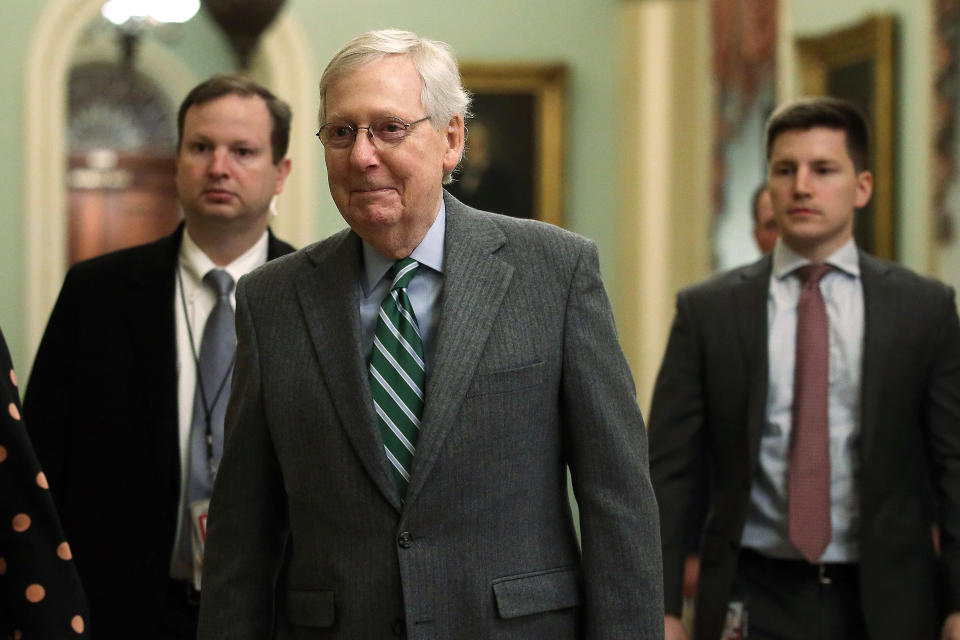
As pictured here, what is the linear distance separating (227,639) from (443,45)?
1.18 m

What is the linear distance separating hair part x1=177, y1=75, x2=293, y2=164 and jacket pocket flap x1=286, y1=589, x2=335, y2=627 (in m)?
1.61

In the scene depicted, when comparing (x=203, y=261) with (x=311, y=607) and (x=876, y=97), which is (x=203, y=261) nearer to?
(x=311, y=607)

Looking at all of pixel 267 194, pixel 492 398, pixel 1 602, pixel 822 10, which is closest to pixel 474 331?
pixel 492 398

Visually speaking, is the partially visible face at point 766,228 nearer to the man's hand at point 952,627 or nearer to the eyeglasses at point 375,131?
the man's hand at point 952,627

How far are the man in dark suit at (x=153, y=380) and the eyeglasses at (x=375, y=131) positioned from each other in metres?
1.22

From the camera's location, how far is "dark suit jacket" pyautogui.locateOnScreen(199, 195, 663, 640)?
2.74 metres

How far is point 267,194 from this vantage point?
159 inches

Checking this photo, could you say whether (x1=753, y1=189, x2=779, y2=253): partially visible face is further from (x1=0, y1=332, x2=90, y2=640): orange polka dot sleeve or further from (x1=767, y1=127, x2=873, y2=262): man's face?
(x1=0, y1=332, x2=90, y2=640): orange polka dot sleeve

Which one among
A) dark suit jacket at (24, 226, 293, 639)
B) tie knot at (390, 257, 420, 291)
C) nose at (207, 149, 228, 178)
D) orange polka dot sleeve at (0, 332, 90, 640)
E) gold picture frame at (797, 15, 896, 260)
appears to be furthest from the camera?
gold picture frame at (797, 15, 896, 260)

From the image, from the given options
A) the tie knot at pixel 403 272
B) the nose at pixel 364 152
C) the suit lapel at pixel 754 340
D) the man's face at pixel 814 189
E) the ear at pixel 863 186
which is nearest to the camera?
the nose at pixel 364 152

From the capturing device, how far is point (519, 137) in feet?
41.1

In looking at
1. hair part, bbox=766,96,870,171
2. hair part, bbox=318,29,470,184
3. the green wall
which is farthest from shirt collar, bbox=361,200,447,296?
the green wall

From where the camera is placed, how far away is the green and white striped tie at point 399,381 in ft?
9.11

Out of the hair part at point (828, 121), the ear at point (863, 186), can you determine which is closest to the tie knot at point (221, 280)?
the hair part at point (828, 121)
